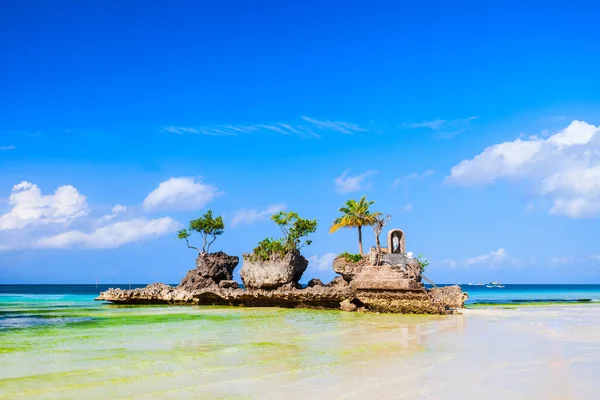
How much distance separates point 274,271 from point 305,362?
25.8 meters

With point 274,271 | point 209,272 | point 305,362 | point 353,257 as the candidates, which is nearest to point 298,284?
point 274,271

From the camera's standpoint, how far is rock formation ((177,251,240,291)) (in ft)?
149

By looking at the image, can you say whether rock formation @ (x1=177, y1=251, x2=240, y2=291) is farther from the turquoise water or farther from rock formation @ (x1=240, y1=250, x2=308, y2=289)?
the turquoise water

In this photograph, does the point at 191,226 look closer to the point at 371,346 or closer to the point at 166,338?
the point at 166,338

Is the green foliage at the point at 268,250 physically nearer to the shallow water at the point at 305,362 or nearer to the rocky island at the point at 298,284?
the rocky island at the point at 298,284

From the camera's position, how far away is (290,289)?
38.7 metres

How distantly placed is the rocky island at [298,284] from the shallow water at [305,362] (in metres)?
8.55

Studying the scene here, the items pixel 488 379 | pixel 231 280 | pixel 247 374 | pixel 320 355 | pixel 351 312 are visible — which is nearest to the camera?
pixel 488 379

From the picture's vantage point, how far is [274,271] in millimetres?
39219

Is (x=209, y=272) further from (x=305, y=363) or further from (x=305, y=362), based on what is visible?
(x=305, y=363)

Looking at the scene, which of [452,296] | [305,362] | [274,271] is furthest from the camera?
[274,271]

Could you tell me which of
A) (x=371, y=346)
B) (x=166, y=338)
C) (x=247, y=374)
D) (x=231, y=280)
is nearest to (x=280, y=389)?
(x=247, y=374)

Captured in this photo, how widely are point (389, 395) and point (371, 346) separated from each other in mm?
6882

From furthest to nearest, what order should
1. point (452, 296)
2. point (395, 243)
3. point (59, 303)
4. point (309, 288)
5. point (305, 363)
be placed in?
point (59, 303) → point (309, 288) → point (395, 243) → point (452, 296) → point (305, 363)
